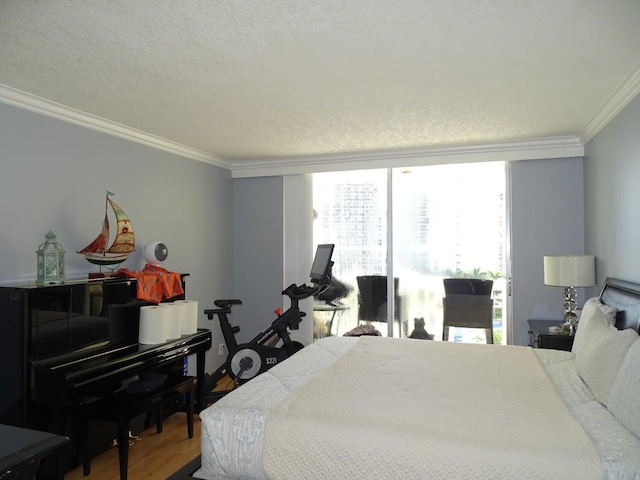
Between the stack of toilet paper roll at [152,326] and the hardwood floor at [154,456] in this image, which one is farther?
the stack of toilet paper roll at [152,326]

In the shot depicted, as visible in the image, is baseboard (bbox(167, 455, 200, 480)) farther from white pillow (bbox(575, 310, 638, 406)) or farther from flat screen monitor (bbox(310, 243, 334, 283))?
flat screen monitor (bbox(310, 243, 334, 283))

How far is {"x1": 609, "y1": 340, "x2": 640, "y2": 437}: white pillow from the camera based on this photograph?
160 cm

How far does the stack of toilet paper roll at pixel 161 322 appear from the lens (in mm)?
3217

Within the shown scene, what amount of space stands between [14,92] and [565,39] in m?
3.25

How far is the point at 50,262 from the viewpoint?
2.89 m

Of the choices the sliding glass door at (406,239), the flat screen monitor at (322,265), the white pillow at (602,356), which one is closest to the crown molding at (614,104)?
the sliding glass door at (406,239)

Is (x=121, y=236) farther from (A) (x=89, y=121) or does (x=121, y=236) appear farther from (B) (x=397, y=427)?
(B) (x=397, y=427)

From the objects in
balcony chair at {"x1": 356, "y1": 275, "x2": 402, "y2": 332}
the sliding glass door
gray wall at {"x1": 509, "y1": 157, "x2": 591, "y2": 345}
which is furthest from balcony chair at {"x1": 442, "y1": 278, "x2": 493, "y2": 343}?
balcony chair at {"x1": 356, "y1": 275, "x2": 402, "y2": 332}

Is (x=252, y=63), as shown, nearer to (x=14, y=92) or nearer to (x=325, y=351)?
(x=14, y=92)

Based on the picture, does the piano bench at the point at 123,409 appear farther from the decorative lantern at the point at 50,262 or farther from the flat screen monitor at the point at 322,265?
the flat screen monitor at the point at 322,265

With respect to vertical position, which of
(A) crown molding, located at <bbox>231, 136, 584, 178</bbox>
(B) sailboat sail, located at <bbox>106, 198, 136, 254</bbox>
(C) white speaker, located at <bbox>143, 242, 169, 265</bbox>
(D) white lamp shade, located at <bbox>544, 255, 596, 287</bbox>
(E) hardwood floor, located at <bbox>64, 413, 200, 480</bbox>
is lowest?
(E) hardwood floor, located at <bbox>64, 413, 200, 480</bbox>

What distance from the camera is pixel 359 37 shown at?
208 centimetres

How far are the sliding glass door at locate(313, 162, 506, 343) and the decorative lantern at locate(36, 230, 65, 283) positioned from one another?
2.83m

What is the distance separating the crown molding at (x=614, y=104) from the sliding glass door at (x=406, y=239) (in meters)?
0.94
